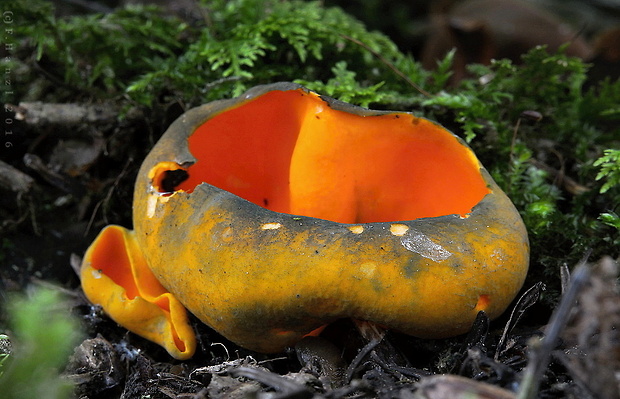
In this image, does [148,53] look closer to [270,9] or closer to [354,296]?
[270,9]

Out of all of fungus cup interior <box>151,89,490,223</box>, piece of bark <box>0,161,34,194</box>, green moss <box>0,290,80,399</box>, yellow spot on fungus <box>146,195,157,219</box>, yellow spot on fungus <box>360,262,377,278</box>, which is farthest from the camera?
piece of bark <box>0,161,34,194</box>

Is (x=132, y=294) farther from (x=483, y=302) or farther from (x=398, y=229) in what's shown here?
(x=483, y=302)

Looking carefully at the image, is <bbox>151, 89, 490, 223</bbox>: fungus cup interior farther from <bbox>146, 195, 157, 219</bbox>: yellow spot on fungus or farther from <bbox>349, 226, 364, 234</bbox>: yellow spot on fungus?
<bbox>349, 226, 364, 234</bbox>: yellow spot on fungus

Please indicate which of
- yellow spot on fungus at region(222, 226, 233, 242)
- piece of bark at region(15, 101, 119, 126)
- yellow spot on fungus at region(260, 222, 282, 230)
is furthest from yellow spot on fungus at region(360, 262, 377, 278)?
piece of bark at region(15, 101, 119, 126)

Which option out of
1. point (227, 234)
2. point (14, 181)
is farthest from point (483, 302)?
point (14, 181)

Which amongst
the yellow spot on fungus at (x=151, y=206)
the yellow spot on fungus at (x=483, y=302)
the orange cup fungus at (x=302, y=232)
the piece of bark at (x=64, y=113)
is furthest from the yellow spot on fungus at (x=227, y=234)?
the piece of bark at (x=64, y=113)

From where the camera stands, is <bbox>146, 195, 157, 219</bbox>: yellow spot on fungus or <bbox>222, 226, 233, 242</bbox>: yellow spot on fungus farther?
<bbox>146, 195, 157, 219</bbox>: yellow spot on fungus

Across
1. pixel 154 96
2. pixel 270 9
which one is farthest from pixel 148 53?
pixel 270 9
